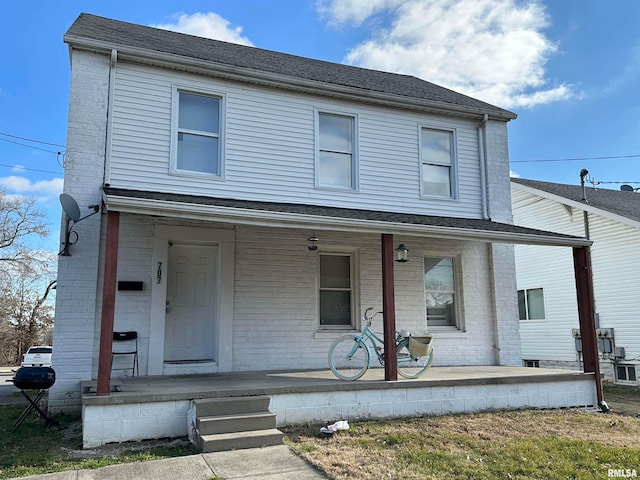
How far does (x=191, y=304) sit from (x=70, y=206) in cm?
244

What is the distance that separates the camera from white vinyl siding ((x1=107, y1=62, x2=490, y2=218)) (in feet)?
25.3

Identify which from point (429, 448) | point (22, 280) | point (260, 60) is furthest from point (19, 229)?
point (429, 448)

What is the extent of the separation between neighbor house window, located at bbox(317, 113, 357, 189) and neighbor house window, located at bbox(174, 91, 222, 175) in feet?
6.22

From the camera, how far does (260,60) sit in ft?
31.1

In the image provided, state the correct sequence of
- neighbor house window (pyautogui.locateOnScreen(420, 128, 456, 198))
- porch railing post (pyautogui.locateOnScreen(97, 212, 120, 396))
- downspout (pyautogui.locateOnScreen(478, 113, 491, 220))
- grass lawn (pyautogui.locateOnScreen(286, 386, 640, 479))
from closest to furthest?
grass lawn (pyautogui.locateOnScreen(286, 386, 640, 479))
porch railing post (pyautogui.locateOnScreen(97, 212, 120, 396))
neighbor house window (pyautogui.locateOnScreen(420, 128, 456, 198))
downspout (pyautogui.locateOnScreen(478, 113, 491, 220))

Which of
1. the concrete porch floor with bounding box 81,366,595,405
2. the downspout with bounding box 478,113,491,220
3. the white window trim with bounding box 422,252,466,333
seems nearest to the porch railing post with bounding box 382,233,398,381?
the concrete porch floor with bounding box 81,366,595,405

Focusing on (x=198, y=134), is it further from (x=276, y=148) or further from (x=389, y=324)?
(x=389, y=324)

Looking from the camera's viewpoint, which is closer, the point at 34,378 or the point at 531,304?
the point at 34,378

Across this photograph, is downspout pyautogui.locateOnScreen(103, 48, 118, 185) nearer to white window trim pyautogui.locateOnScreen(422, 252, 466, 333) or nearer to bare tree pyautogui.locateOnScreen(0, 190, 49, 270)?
white window trim pyautogui.locateOnScreen(422, 252, 466, 333)

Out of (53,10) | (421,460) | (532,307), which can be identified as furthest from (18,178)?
(421,460)

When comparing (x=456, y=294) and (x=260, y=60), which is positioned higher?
(x=260, y=60)

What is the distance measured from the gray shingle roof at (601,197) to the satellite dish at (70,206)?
509 inches

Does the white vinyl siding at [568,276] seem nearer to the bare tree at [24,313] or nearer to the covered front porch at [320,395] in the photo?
the covered front porch at [320,395]

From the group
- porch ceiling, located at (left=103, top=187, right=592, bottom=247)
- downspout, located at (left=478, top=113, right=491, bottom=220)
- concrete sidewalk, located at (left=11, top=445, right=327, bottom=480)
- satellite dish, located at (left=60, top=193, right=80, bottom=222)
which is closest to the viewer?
concrete sidewalk, located at (left=11, top=445, right=327, bottom=480)
